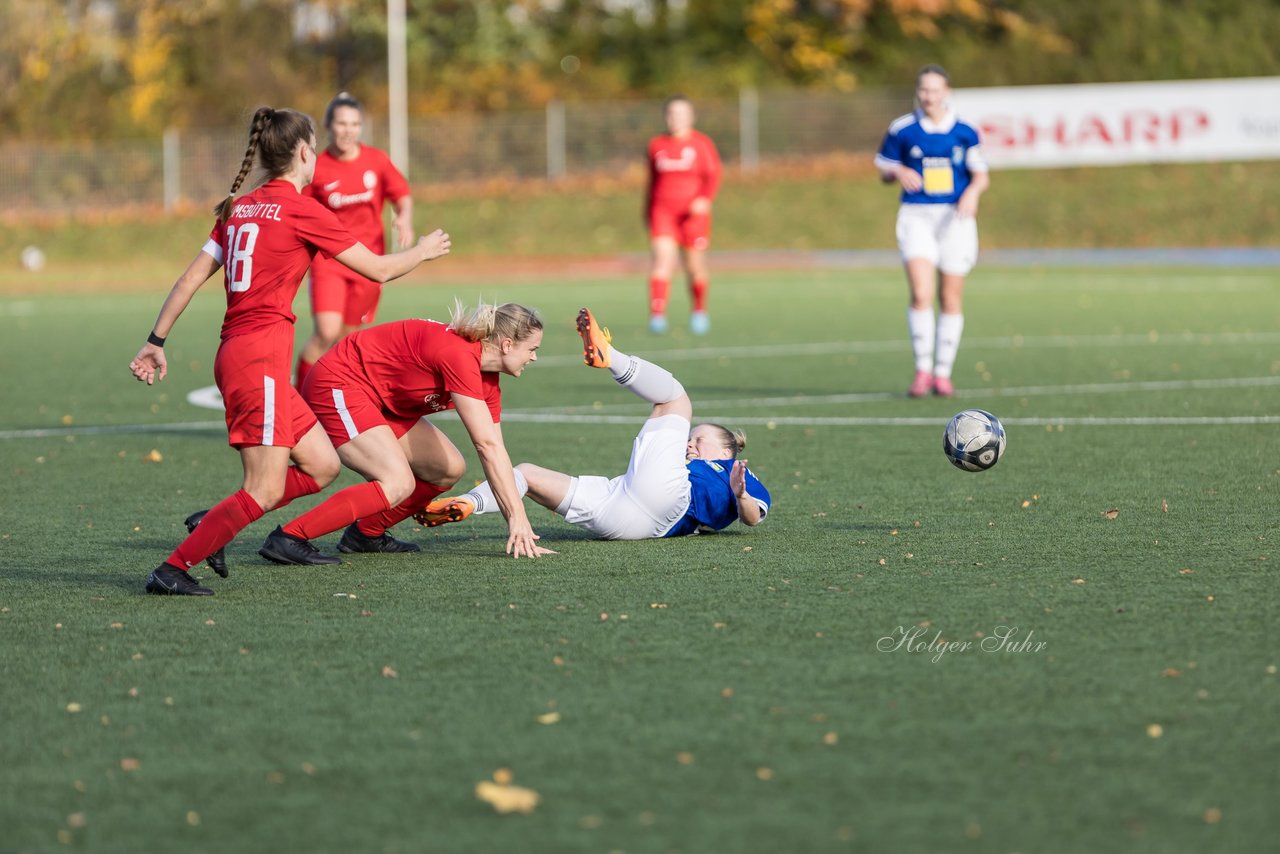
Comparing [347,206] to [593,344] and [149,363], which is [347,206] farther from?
[149,363]

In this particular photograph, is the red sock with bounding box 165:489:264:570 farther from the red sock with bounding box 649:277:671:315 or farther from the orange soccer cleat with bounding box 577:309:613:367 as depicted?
the red sock with bounding box 649:277:671:315

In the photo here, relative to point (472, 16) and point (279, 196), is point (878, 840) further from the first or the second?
point (472, 16)

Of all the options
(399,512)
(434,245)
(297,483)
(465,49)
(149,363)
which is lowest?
(399,512)

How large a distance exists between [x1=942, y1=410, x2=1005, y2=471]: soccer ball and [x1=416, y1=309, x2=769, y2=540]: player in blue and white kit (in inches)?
45.5

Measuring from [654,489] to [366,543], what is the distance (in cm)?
119

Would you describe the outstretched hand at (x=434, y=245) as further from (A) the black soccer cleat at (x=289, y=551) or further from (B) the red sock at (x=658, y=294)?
(B) the red sock at (x=658, y=294)

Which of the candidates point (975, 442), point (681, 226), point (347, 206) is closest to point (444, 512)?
point (975, 442)

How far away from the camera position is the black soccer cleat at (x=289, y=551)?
6.75 metres

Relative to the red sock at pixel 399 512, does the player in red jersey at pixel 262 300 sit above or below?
above

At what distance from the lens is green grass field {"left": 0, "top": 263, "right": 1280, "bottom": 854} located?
3789 millimetres

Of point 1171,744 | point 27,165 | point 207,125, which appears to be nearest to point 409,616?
point 1171,744

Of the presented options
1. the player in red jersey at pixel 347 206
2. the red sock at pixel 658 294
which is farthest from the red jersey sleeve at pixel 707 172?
the player in red jersey at pixel 347 206

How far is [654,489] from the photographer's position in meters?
6.97

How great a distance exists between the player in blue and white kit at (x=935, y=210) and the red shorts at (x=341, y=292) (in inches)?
150
